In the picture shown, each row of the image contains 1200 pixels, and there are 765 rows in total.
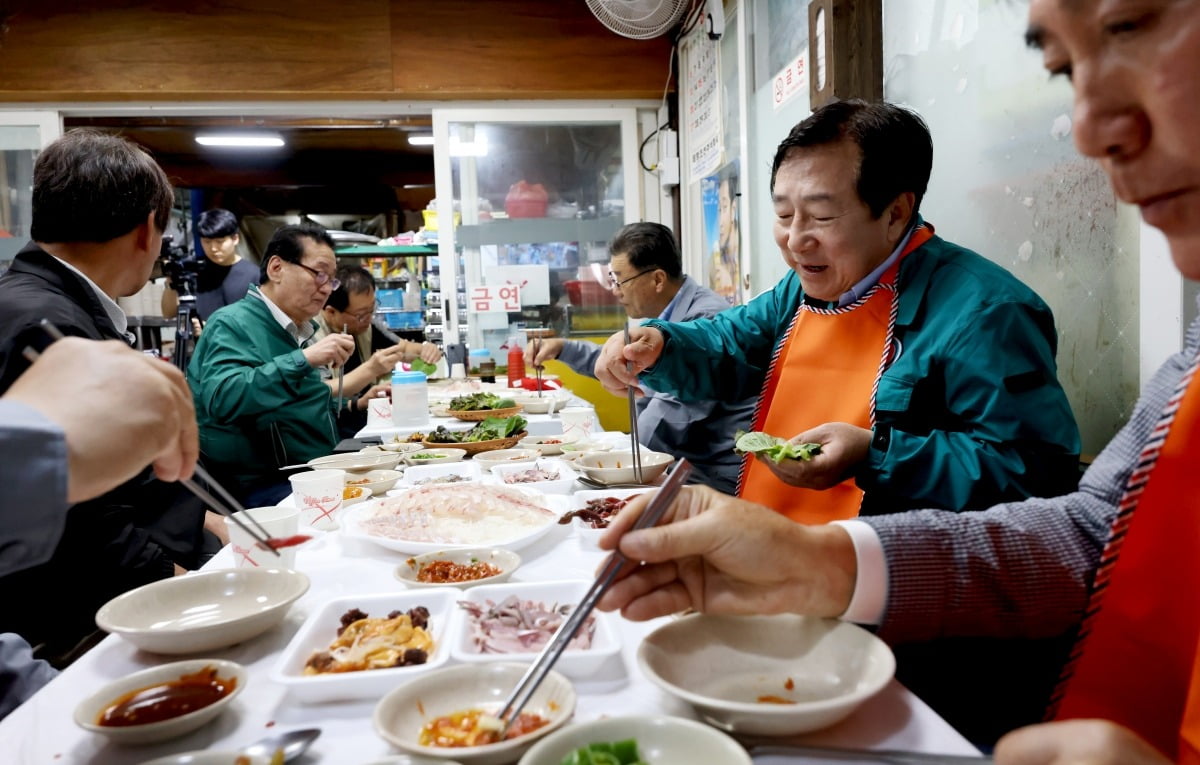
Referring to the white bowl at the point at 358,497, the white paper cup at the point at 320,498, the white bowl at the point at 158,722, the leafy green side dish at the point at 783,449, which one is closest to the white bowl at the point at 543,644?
the white bowl at the point at 158,722

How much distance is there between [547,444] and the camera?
2838mm

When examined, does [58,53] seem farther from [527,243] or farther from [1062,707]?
[1062,707]

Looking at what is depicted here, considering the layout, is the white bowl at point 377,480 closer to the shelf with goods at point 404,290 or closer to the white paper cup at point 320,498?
the white paper cup at point 320,498

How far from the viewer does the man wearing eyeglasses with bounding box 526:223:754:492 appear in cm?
322

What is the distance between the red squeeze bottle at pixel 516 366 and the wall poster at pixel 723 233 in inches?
56.4

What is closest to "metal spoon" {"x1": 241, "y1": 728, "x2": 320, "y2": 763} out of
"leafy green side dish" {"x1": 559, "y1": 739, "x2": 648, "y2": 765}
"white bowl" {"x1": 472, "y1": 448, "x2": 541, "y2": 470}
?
"leafy green side dish" {"x1": 559, "y1": 739, "x2": 648, "y2": 765}

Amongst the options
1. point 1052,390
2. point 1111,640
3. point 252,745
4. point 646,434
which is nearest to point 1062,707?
point 1111,640

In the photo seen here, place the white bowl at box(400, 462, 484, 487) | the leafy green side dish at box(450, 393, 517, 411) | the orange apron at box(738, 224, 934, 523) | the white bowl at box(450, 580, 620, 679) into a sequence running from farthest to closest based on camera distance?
1. the leafy green side dish at box(450, 393, 517, 411)
2. the white bowl at box(400, 462, 484, 487)
3. the orange apron at box(738, 224, 934, 523)
4. the white bowl at box(450, 580, 620, 679)

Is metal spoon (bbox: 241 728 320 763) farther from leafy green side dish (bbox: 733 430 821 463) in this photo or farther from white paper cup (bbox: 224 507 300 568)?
leafy green side dish (bbox: 733 430 821 463)

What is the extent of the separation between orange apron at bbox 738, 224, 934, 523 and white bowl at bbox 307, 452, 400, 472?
1.16 metres

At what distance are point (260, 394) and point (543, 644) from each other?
264 centimetres

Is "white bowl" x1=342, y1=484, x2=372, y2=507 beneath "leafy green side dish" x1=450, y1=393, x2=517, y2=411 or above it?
beneath

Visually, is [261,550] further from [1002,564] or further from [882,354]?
[882,354]

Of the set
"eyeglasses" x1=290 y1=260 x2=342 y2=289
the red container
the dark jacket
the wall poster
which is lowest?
the dark jacket
